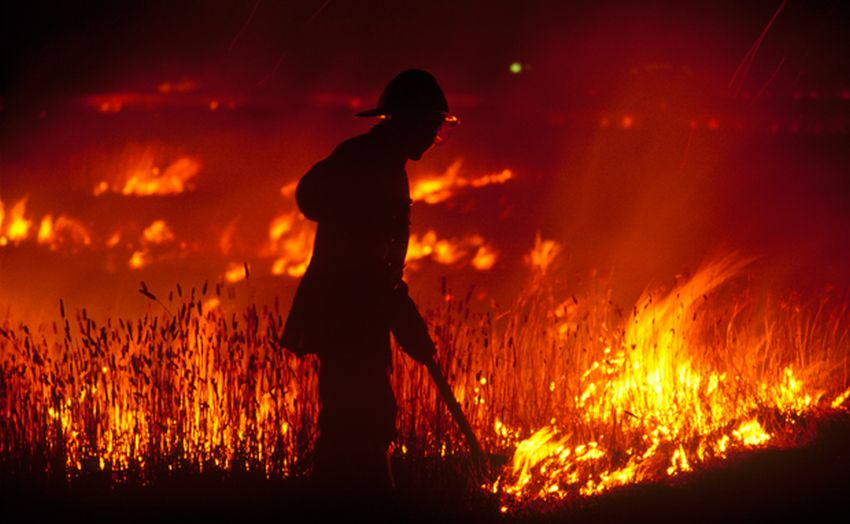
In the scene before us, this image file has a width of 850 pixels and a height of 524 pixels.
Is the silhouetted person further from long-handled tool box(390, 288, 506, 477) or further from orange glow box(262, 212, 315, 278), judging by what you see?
orange glow box(262, 212, 315, 278)

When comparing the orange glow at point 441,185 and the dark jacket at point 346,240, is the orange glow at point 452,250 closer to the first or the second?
the orange glow at point 441,185

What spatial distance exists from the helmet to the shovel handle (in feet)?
3.91

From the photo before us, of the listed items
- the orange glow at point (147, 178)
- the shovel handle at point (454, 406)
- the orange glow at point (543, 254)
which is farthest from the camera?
the orange glow at point (543, 254)

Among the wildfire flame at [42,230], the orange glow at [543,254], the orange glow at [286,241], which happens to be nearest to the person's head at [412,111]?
the orange glow at [286,241]

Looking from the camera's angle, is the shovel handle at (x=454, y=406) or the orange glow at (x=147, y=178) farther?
the orange glow at (x=147, y=178)

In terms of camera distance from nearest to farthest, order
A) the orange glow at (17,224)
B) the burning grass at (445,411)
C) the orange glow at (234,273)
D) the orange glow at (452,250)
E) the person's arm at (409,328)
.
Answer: the person's arm at (409,328) → the burning grass at (445,411) → the orange glow at (17,224) → the orange glow at (234,273) → the orange glow at (452,250)

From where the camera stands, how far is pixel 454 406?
236 inches

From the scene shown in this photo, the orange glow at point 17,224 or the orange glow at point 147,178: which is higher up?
the orange glow at point 147,178

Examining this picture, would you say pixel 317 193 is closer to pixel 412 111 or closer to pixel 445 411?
pixel 412 111

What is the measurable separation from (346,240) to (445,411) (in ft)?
4.74

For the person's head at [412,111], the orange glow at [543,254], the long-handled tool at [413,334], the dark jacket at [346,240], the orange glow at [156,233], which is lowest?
the long-handled tool at [413,334]

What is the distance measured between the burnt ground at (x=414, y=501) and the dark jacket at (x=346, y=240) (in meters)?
0.77

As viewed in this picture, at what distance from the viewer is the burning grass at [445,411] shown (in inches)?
249

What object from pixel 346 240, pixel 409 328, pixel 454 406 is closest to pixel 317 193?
pixel 346 240
